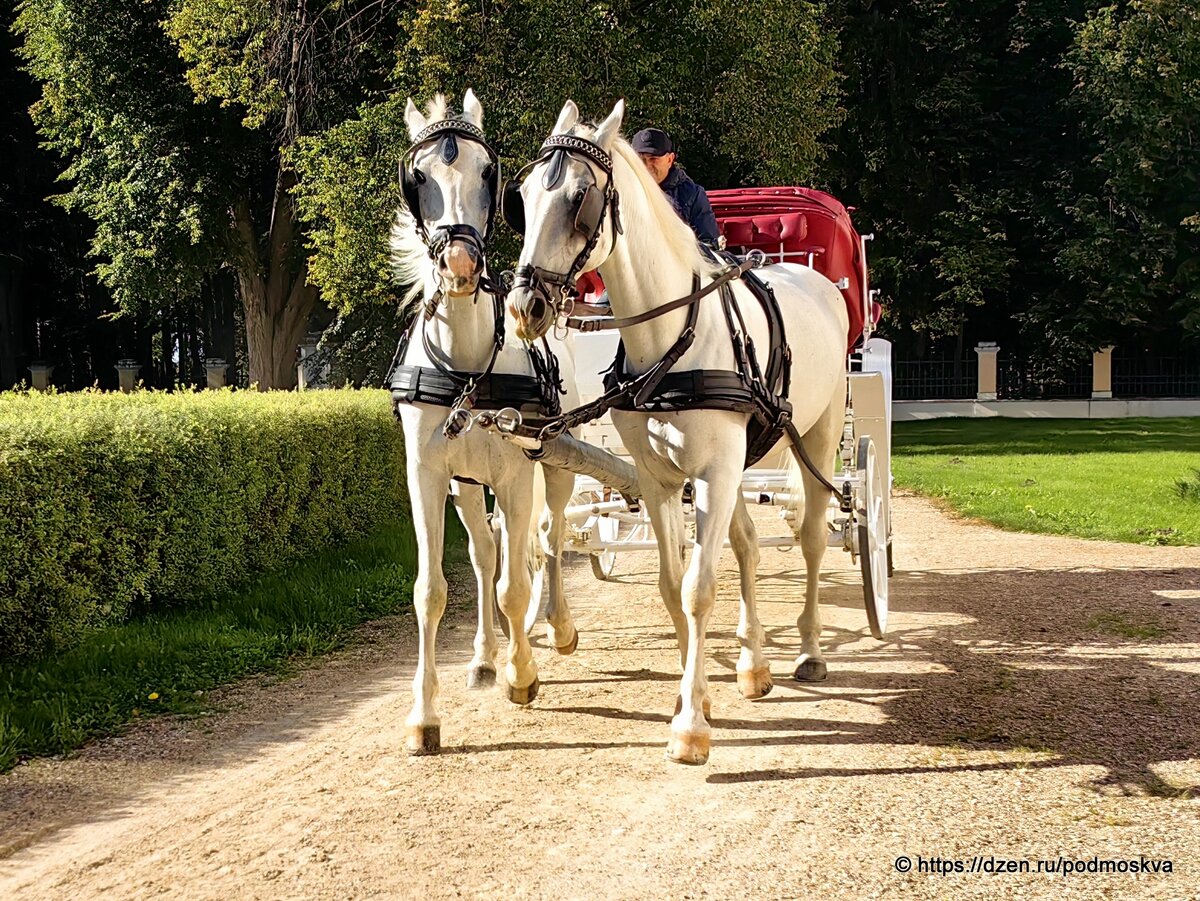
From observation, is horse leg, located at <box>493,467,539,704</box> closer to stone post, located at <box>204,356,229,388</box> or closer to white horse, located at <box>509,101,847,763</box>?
white horse, located at <box>509,101,847,763</box>

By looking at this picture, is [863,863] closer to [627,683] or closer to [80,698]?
[627,683]

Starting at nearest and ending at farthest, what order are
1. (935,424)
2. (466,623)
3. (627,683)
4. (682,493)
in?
(682,493) < (627,683) < (466,623) < (935,424)

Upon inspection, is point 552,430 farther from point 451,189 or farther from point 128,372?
point 128,372

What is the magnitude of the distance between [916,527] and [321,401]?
20.0 feet

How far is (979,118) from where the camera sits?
103 feet

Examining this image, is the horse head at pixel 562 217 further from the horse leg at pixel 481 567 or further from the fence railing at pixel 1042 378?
the fence railing at pixel 1042 378

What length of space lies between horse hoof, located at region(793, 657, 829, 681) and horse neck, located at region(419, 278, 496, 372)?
233 centimetres

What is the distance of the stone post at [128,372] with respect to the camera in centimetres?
3319

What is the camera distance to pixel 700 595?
4.92 meters

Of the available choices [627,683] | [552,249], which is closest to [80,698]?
[627,683]

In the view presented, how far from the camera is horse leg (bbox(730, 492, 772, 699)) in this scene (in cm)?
579

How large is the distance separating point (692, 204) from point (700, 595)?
245 cm

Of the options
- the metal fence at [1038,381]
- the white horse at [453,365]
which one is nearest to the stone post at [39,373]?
the metal fence at [1038,381]

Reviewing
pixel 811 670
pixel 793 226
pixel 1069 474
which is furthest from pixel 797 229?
pixel 1069 474
